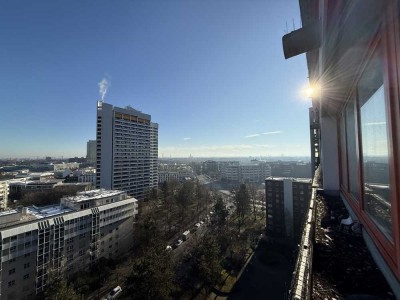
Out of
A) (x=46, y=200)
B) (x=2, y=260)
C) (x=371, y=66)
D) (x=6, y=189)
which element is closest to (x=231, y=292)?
(x=2, y=260)

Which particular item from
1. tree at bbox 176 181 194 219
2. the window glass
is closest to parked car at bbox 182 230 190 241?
tree at bbox 176 181 194 219

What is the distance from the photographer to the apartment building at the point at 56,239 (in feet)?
30.8

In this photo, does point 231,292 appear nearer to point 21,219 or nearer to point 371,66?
point 21,219

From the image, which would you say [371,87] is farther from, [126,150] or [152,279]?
[126,150]

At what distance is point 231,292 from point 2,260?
1091cm

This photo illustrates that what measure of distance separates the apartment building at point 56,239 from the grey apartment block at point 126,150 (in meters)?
10.3

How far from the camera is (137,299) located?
27.8ft

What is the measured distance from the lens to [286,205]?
20.0 m

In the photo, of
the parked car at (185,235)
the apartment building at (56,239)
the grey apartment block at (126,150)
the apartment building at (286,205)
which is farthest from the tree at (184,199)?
the apartment building at (286,205)

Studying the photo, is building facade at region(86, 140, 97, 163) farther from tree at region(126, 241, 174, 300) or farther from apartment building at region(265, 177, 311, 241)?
tree at region(126, 241, 174, 300)

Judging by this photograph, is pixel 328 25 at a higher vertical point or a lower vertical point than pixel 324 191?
higher

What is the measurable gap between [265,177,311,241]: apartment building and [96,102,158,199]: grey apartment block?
56.8 feet

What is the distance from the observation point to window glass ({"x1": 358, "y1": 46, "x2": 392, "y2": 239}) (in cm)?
137

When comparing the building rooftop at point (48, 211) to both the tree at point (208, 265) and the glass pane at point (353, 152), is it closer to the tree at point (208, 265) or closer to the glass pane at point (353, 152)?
the tree at point (208, 265)
